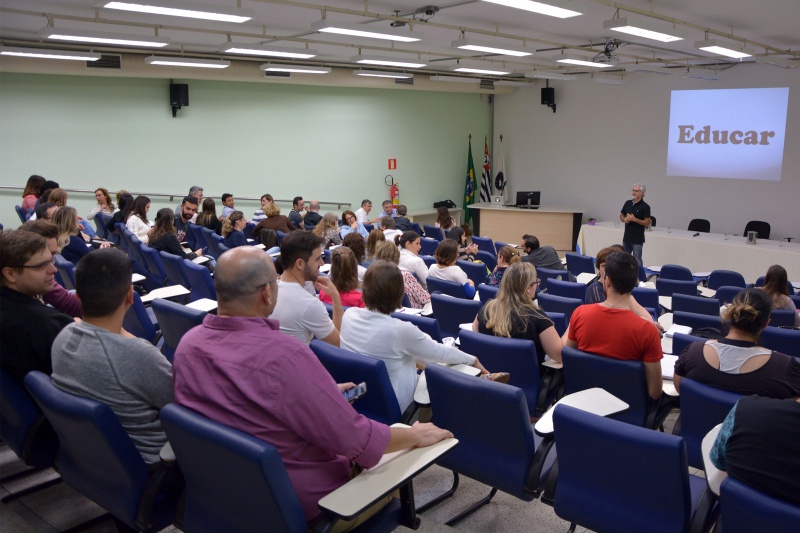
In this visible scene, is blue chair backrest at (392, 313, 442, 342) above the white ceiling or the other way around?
the other way around

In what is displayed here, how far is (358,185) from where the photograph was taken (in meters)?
14.9

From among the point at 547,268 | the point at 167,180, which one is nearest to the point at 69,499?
the point at 547,268

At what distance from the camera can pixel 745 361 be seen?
3.06 m

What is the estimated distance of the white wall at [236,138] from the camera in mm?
10734

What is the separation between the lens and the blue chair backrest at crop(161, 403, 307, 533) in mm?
1888

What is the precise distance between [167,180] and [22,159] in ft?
7.72

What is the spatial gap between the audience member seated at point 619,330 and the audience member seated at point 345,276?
4.77ft

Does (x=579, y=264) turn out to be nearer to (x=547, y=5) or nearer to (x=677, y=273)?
(x=677, y=273)

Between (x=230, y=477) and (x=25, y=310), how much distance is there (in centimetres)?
131

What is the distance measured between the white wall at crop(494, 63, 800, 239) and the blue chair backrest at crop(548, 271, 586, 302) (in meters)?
8.44

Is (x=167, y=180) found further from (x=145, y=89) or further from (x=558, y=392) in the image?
(x=558, y=392)

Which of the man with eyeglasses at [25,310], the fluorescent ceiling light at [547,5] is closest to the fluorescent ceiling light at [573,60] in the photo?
the fluorescent ceiling light at [547,5]

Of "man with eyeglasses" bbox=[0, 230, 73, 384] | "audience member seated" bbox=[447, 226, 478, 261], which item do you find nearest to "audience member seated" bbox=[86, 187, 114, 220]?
"audience member seated" bbox=[447, 226, 478, 261]

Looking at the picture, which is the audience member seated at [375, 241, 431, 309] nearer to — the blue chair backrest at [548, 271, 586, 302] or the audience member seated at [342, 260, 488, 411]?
the blue chair backrest at [548, 271, 586, 302]
